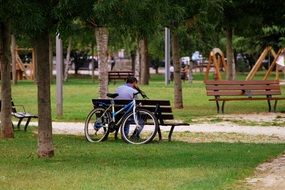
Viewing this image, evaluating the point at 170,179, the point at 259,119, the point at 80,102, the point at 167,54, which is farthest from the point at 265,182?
the point at 167,54

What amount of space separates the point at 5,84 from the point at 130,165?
16.0ft

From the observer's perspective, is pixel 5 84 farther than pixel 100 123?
Yes

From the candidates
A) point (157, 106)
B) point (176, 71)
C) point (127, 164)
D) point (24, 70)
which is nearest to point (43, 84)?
point (127, 164)

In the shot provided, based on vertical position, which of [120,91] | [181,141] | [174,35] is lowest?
[181,141]

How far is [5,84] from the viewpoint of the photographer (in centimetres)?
1474

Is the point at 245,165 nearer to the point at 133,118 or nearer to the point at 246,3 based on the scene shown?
the point at 133,118

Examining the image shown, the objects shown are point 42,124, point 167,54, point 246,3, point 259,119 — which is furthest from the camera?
point 167,54

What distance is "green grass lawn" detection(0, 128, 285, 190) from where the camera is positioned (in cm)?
896

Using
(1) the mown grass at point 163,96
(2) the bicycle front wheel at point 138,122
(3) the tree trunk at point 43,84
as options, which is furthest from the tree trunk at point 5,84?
(1) the mown grass at point 163,96

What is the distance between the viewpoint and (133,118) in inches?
551

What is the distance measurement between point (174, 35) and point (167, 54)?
21.2 m

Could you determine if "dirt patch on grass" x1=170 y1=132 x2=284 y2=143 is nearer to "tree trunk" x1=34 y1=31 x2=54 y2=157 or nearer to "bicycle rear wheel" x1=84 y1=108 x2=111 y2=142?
"bicycle rear wheel" x1=84 y1=108 x2=111 y2=142

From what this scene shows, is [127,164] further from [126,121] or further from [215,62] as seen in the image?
[215,62]

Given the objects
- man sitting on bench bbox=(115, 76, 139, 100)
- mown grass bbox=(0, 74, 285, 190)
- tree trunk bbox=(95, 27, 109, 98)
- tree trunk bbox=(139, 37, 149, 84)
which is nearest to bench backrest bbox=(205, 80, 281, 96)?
tree trunk bbox=(95, 27, 109, 98)
